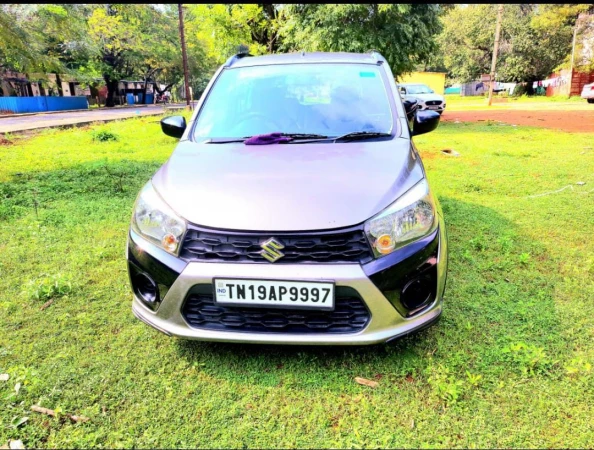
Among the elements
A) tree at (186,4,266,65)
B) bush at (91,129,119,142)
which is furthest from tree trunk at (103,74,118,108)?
bush at (91,129,119,142)

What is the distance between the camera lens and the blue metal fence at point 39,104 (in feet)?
96.8

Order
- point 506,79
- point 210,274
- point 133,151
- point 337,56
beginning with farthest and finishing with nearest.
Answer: point 506,79
point 133,151
point 337,56
point 210,274

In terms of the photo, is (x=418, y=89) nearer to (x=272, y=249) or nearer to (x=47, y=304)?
(x=47, y=304)

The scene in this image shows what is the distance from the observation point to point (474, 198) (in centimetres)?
518

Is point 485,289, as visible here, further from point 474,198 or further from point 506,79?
point 506,79

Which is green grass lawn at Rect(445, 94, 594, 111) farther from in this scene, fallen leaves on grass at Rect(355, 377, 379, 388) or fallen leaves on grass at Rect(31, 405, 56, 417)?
fallen leaves on grass at Rect(31, 405, 56, 417)

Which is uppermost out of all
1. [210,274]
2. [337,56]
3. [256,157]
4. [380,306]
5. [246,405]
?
[337,56]

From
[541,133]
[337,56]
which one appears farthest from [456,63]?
[337,56]

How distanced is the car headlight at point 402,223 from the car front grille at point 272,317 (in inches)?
11.1

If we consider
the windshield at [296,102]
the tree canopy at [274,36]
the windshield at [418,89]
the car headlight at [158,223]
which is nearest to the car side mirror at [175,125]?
the windshield at [296,102]

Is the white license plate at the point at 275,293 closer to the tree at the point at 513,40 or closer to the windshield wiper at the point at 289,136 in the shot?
the windshield wiper at the point at 289,136

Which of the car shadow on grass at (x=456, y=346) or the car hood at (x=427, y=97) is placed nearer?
the car shadow on grass at (x=456, y=346)

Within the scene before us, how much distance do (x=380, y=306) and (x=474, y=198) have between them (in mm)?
3699

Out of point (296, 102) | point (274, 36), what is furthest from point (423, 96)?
point (296, 102)
